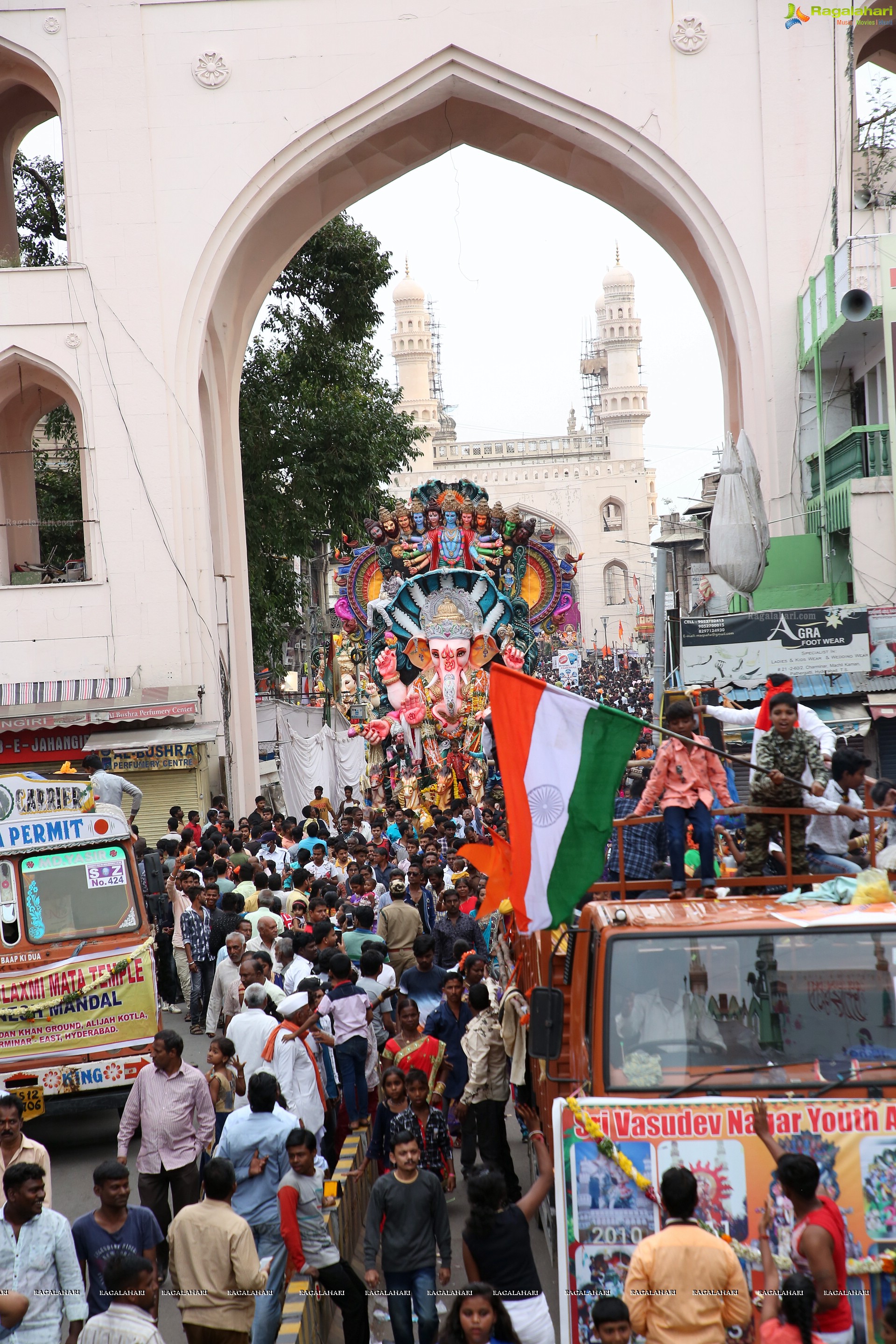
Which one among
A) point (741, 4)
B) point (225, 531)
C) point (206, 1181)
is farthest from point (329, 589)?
point (206, 1181)

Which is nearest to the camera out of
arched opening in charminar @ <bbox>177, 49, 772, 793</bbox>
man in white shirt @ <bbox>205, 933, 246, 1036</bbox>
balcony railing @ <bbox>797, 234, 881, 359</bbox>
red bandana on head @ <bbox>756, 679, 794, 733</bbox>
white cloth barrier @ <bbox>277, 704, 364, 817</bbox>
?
red bandana on head @ <bbox>756, 679, 794, 733</bbox>

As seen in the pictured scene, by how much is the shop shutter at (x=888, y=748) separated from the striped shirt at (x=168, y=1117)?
11.9m

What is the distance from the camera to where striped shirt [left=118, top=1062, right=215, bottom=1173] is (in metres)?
6.57

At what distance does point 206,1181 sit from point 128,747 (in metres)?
13.3

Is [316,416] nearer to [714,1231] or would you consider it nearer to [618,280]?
[714,1231]

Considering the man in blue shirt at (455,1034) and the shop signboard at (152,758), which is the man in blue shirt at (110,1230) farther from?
the shop signboard at (152,758)

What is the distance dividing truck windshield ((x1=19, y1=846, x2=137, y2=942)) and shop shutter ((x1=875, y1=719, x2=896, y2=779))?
34.1ft

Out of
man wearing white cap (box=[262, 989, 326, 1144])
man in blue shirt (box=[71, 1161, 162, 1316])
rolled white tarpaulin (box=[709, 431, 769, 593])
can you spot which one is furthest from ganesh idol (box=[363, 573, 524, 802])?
man in blue shirt (box=[71, 1161, 162, 1316])

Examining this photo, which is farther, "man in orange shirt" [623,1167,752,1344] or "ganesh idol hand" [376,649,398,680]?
"ganesh idol hand" [376,649,398,680]

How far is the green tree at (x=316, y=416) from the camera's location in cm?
2530

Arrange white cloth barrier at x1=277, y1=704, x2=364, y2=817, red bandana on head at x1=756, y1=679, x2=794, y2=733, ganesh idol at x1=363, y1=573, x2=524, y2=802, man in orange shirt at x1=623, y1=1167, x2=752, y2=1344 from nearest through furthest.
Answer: man in orange shirt at x1=623, y1=1167, x2=752, y2=1344 < red bandana on head at x1=756, y1=679, x2=794, y2=733 < ganesh idol at x1=363, y1=573, x2=524, y2=802 < white cloth barrier at x1=277, y1=704, x2=364, y2=817

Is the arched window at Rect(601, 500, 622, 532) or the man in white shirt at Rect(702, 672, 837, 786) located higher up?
the arched window at Rect(601, 500, 622, 532)

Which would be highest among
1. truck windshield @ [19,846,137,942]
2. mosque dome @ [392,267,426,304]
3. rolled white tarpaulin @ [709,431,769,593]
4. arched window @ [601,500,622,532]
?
mosque dome @ [392,267,426,304]

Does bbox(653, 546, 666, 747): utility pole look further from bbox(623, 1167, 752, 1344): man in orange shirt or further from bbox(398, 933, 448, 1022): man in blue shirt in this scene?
bbox(623, 1167, 752, 1344): man in orange shirt
